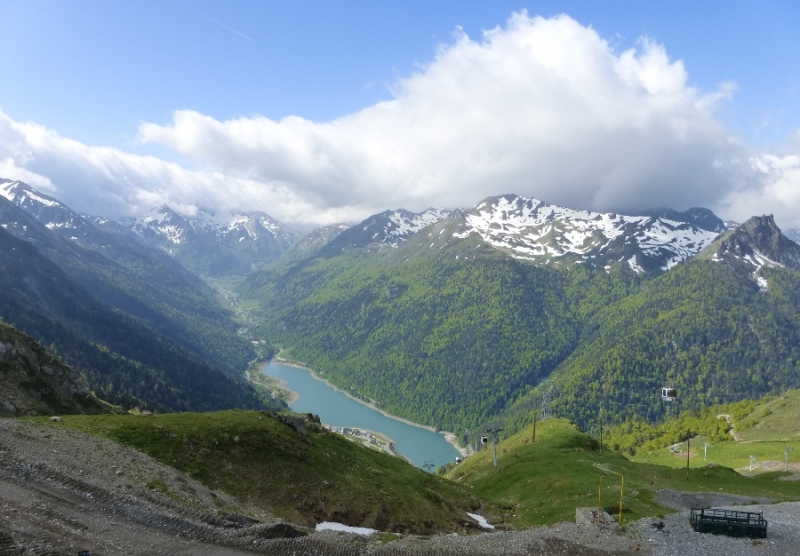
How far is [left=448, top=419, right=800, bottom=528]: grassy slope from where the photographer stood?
55.9 metres

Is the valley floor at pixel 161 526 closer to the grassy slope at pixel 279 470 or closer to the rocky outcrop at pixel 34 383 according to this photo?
the grassy slope at pixel 279 470

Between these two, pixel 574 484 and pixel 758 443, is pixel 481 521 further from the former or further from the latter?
pixel 758 443

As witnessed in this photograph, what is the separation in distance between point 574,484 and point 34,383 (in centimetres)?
7024

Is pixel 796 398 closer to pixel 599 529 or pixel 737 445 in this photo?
pixel 737 445

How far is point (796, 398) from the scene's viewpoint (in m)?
174

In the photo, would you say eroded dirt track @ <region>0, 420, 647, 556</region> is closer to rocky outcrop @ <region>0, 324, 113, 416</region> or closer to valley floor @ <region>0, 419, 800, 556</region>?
valley floor @ <region>0, 419, 800, 556</region>

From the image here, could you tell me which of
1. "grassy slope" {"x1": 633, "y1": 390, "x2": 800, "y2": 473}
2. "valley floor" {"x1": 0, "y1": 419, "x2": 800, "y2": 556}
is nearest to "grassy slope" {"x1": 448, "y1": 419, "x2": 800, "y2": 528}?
"valley floor" {"x1": 0, "y1": 419, "x2": 800, "y2": 556}

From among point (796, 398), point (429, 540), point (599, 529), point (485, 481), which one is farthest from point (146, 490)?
point (796, 398)

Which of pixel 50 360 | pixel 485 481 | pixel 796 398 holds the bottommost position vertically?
pixel 485 481

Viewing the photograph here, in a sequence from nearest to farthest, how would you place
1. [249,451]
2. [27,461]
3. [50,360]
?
1. [27,461]
2. [249,451]
3. [50,360]

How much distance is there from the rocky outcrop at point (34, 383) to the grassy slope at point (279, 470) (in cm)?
1441

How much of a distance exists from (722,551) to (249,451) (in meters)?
40.0

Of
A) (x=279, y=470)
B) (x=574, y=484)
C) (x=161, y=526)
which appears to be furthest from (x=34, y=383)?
(x=574, y=484)

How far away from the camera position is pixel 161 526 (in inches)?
1177
